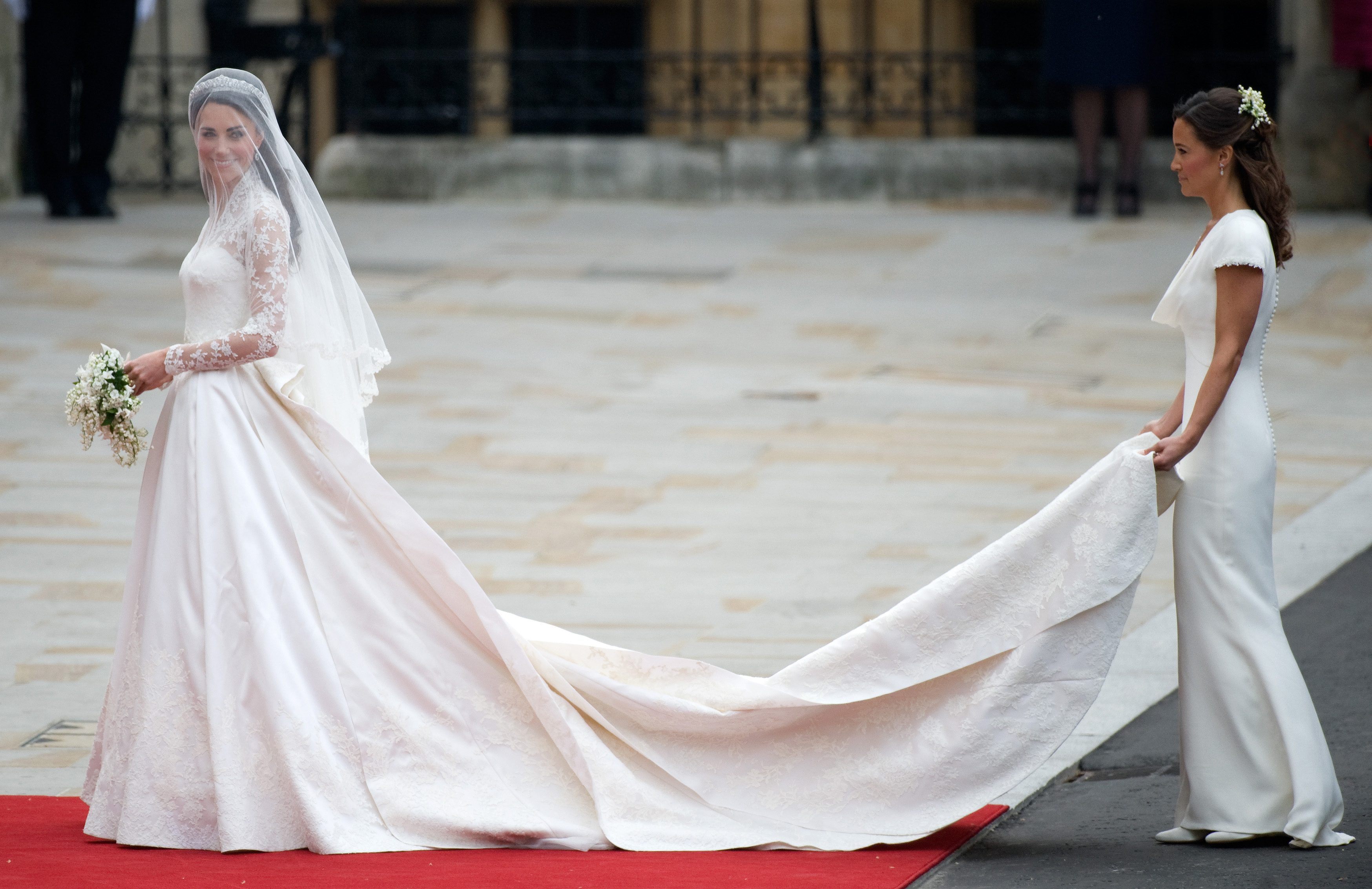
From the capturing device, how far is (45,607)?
6.57 metres

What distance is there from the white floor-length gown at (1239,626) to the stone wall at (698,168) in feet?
36.6

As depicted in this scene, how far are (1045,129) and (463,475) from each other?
8940 mm

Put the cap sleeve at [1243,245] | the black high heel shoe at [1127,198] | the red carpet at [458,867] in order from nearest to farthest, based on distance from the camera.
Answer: the red carpet at [458,867] < the cap sleeve at [1243,245] < the black high heel shoe at [1127,198]

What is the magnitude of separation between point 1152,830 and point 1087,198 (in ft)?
34.5

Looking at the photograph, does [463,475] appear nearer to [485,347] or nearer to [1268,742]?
[485,347]

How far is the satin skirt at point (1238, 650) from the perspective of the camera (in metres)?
4.27

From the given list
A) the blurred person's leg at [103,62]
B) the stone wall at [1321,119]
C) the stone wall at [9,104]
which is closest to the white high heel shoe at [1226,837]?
the stone wall at [1321,119]

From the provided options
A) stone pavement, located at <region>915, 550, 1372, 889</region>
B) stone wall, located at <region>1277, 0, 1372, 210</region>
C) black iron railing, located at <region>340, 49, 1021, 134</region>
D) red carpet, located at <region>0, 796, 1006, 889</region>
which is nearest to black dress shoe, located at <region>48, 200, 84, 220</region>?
black iron railing, located at <region>340, 49, 1021, 134</region>

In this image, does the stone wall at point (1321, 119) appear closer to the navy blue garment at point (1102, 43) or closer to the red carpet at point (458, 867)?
the navy blue garment at point (1102, 43)

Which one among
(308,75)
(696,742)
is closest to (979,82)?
(308,75)

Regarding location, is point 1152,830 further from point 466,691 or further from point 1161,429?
point 466,691

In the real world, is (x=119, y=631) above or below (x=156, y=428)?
below

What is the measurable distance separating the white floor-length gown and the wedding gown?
0.50 ft

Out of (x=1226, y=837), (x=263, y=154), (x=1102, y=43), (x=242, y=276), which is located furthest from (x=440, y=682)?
(x=1102, y=43)
